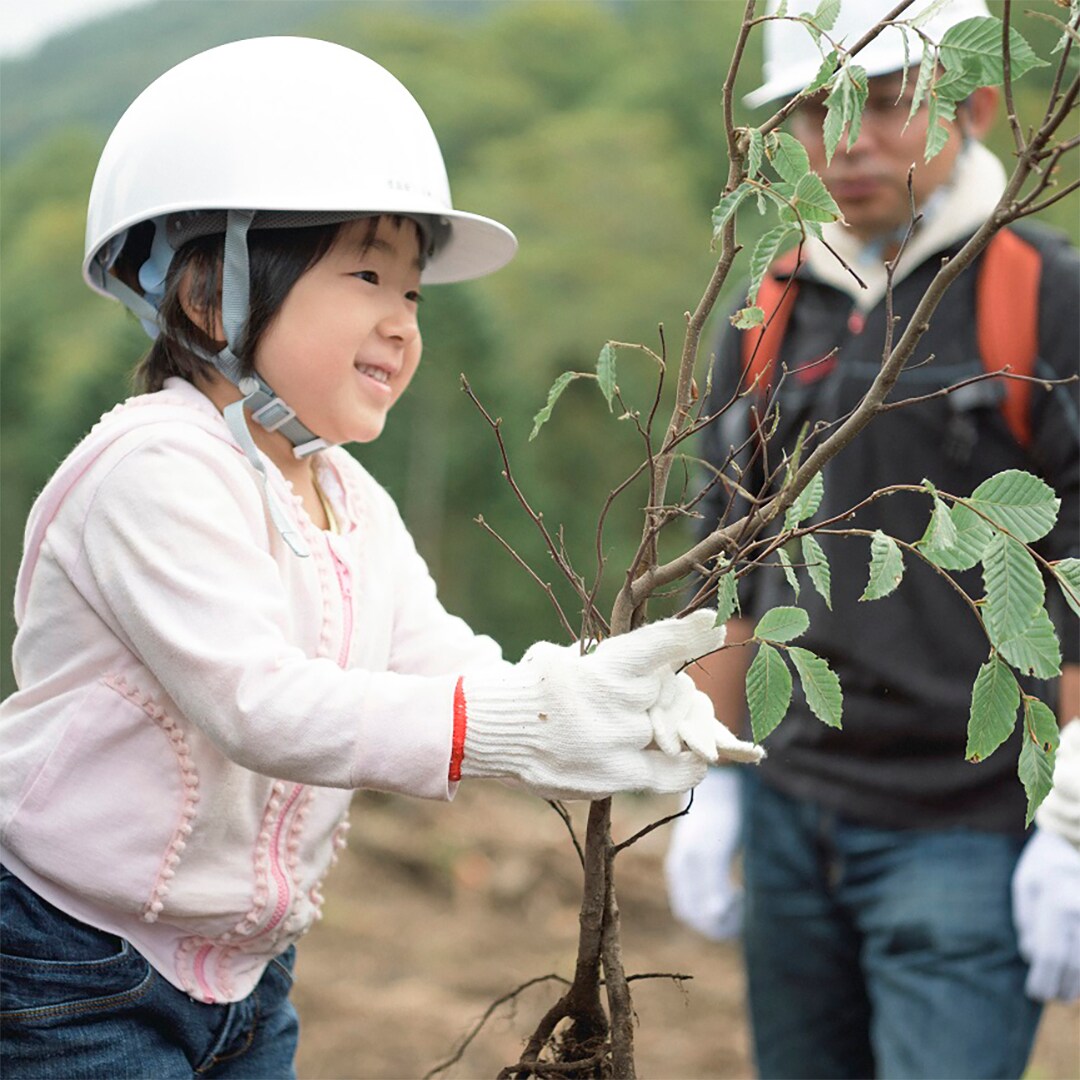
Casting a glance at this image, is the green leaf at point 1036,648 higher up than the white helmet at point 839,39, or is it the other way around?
the white helmet at point 839,39

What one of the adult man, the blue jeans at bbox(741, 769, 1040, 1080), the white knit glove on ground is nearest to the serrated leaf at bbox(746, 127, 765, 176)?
the adult man

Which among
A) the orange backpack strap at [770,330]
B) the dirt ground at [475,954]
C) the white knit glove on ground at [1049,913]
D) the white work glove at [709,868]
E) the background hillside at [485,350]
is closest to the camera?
the white knit glove on ground at [1049,913]

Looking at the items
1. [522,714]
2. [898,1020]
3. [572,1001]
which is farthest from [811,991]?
[522,714]

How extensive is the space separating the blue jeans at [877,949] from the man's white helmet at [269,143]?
152cm

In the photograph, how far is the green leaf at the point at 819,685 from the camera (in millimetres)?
1516

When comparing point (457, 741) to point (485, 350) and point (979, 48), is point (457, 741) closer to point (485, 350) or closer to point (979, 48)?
point (979, 48)

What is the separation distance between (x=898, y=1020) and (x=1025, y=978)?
9.8 inches

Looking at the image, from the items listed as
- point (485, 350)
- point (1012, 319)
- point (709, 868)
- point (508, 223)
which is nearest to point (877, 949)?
point (709, 868)

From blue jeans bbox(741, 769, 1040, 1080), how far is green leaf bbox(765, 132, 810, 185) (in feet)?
5.11

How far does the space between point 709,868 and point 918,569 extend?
0.91m

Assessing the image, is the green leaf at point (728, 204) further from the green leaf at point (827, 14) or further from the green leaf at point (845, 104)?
the green leaf at point (827, 14)

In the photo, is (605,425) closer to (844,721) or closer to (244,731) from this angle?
(844,721)

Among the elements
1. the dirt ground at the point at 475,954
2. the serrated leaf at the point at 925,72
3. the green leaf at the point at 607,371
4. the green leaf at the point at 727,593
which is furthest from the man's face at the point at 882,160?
the dirt ground at the point at 475,954

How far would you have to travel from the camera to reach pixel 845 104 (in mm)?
1463
